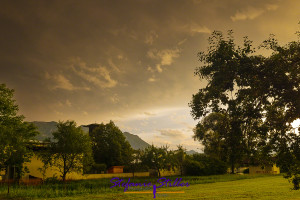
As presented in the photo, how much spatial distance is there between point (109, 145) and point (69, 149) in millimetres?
34289

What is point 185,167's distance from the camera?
59.9m

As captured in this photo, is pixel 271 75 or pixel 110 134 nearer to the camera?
pixel 271 75

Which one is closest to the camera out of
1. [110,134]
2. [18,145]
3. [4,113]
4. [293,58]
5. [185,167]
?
[293,58]

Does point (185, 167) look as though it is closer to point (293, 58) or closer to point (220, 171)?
point (220, 171)

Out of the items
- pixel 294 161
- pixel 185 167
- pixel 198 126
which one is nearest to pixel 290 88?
pixel 294 161

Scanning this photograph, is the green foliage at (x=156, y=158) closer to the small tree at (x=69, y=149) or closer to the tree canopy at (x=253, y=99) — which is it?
the small tree at (x=69, y=149)

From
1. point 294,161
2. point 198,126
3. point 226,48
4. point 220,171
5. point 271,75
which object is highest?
point 226,48

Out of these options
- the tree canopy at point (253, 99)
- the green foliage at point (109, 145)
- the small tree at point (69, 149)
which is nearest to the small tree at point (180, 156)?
the green foliage at point (109, 145)

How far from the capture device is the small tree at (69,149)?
111 feet

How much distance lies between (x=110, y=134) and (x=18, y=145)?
156 ft

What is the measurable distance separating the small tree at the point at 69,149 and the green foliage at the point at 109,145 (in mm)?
25508

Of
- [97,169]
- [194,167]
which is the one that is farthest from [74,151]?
[194,167]

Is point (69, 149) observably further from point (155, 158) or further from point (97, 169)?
point (155, 158)

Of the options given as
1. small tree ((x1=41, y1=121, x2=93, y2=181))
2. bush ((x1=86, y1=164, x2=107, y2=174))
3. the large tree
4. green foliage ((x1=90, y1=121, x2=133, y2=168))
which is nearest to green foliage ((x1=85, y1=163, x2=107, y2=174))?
bush ((x1=86, y1=164, x2=107, y2=174))
